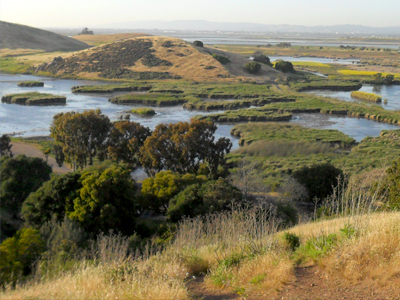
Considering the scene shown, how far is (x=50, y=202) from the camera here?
1525cm

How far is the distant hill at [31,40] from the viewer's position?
108 meters

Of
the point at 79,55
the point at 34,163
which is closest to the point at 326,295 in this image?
the point at 34,163

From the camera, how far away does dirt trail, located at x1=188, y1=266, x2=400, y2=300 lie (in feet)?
17.3

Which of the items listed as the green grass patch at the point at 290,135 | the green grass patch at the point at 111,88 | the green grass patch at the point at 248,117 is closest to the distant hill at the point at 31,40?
the green grass patch at the point at 111,88

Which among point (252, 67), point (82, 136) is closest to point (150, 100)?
point (82, 136)

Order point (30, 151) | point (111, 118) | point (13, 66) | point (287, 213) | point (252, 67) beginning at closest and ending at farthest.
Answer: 1. point (287, 213)
2. point (30, 151)
3. point (111, 118)
4. point (252, 67)
5. point (13, 66)

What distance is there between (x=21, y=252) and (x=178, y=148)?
1423 cm

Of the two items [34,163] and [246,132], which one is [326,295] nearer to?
[34,163]

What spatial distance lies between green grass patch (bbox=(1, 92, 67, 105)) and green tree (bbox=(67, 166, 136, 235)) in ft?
128

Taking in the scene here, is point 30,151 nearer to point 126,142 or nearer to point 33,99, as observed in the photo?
point 126,142

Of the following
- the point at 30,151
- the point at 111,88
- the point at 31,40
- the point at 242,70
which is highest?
the point at 31,40

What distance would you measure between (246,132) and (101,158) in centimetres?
1496

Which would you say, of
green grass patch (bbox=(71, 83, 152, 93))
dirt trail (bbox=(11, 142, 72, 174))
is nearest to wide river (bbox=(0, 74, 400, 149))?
green grass patch (bbox=(71, 83, 152, 93))

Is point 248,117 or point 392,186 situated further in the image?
point 248,117
